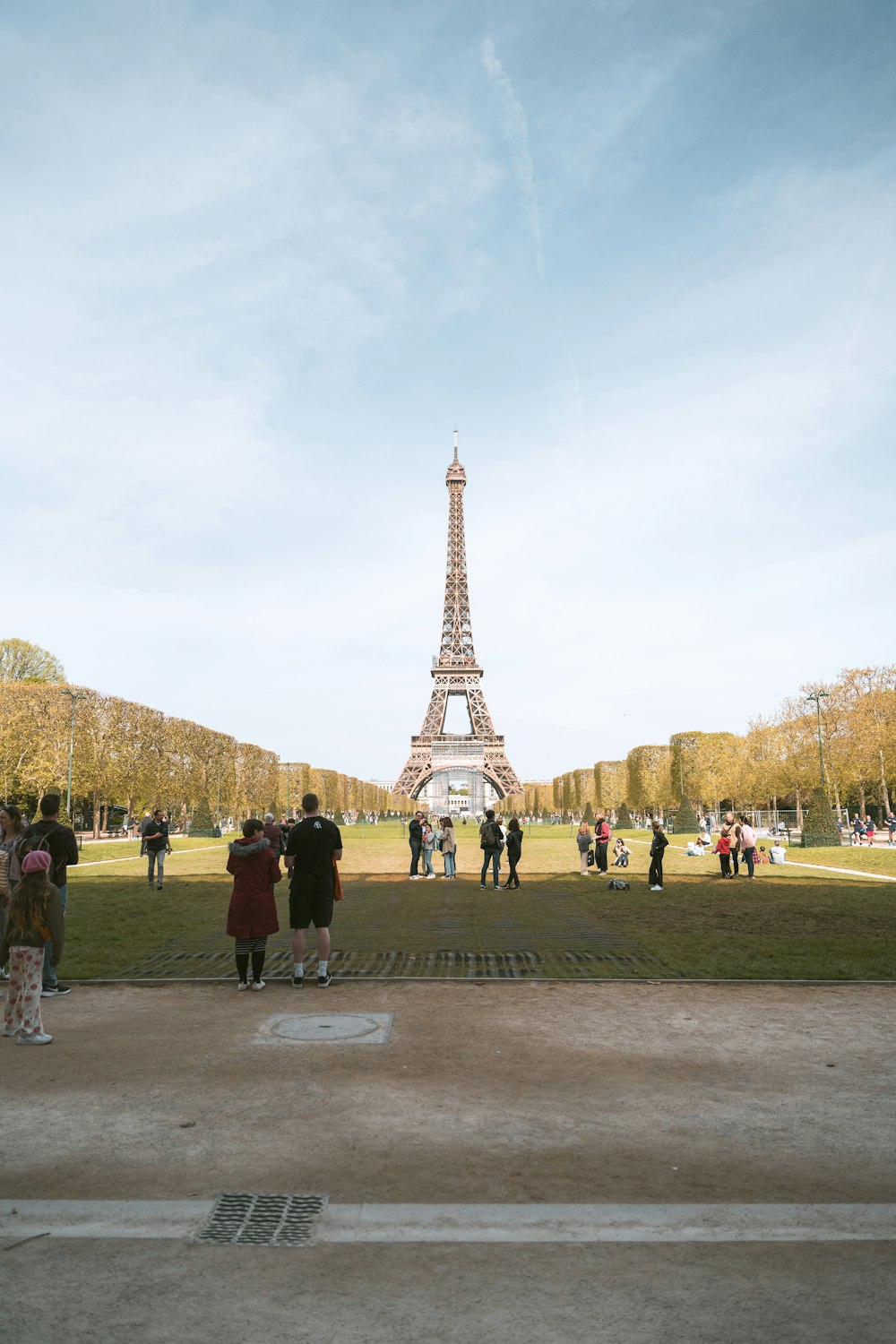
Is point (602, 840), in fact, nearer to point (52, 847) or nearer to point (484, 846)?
point (484, 846)

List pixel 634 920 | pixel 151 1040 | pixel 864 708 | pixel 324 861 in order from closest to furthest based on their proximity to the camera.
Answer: pixel 151 1040, pixel 324 861, pixel 634 920, pixel 864 708

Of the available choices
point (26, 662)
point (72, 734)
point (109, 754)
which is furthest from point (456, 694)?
point (72, 734)

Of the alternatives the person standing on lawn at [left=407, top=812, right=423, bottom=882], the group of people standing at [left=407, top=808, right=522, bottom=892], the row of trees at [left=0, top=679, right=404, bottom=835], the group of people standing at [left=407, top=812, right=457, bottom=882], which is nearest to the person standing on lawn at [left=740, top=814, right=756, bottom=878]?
the group of people standing at [left=407, top=808, right=522, bottom=892]

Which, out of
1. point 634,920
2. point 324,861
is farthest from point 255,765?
point 324,861

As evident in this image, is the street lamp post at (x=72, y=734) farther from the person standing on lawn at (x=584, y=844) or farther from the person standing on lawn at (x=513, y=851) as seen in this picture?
the person standing on lawn at (x=513, y=851)

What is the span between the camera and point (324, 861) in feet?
30.3

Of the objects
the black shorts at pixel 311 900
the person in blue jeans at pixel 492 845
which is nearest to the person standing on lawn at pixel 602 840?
the person in blue jeans at pixel 492 845

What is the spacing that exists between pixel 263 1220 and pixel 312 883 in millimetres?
5353

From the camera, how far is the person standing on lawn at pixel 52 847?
320 inches

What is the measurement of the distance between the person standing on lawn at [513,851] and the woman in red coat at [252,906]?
12.3 meters

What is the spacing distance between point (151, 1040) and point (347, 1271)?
13.2 ft

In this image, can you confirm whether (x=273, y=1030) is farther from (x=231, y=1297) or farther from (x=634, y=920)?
(x=634, y=920)

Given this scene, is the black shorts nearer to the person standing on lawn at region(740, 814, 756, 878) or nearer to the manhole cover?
the manhole cover

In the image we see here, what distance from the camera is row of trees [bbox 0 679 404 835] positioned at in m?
47.6
